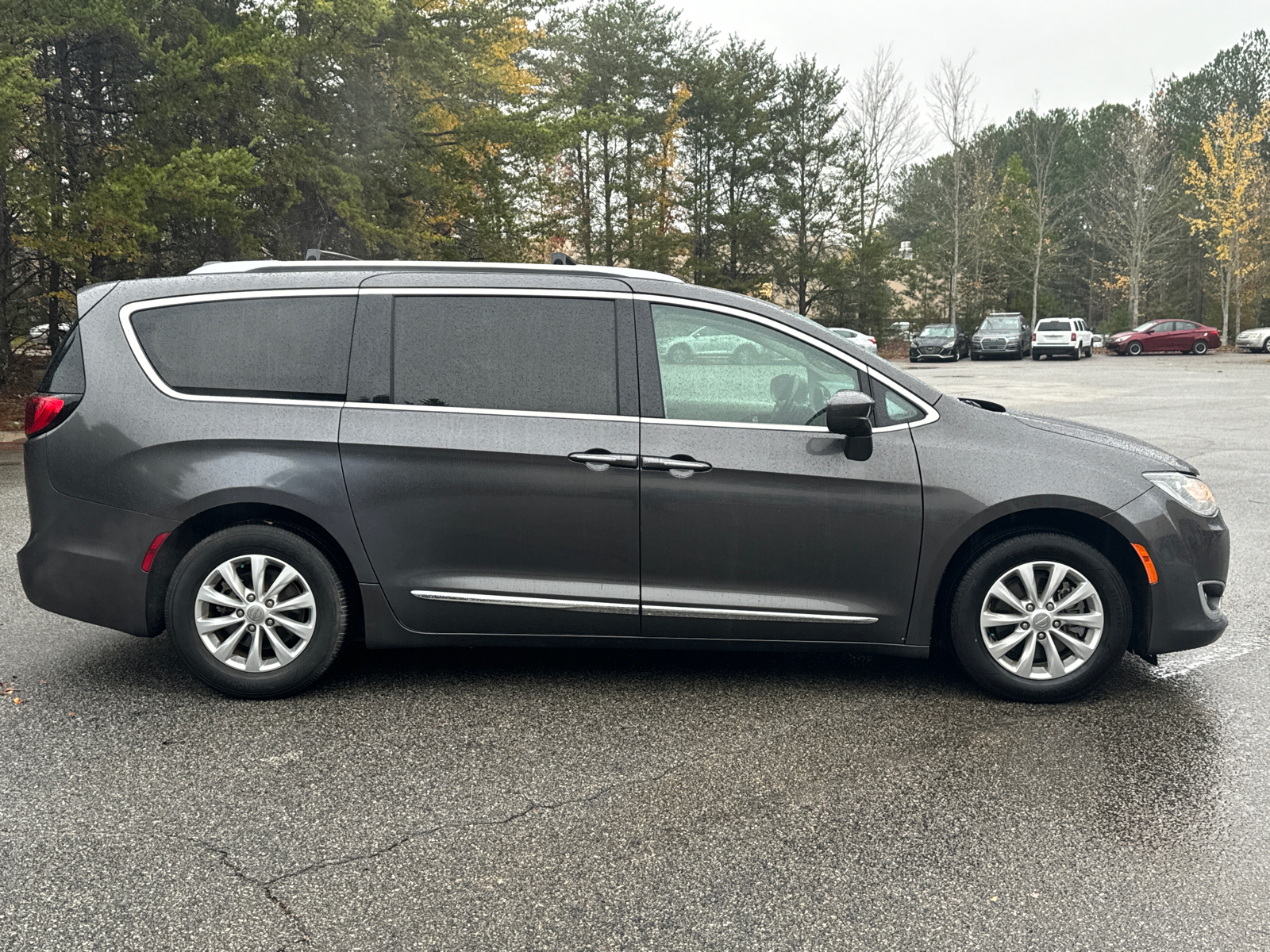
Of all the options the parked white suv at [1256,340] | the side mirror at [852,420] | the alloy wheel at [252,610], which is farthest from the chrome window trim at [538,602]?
the parked white suv at [1256,340]

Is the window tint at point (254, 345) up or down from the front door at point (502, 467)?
up

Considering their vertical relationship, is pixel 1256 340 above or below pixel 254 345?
above

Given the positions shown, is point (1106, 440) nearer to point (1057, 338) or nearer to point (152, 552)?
point (152, 552)

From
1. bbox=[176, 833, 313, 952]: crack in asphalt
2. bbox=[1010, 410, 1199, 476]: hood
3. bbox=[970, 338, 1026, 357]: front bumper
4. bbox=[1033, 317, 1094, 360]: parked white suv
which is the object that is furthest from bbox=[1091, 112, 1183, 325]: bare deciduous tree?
bbox=[176, 833, 313, 952]: crack in asphalt

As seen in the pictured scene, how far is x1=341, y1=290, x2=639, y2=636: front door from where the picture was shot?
4.31 m

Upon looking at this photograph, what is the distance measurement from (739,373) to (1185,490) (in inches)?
78.0

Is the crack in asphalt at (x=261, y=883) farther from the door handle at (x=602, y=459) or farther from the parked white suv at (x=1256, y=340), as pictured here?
the parked white suv at (x=1256, y=340)

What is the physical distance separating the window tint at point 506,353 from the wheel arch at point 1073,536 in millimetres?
1613

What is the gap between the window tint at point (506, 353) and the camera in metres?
4.38

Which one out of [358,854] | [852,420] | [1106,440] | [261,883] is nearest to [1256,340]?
[1106,440]

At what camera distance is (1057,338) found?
4119 centimetres

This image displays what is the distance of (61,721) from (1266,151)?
231ft

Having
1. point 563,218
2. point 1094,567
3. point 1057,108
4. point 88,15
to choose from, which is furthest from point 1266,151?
point 1094,567

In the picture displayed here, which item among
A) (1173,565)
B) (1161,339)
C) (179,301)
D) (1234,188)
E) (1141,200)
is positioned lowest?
(1173,565)
